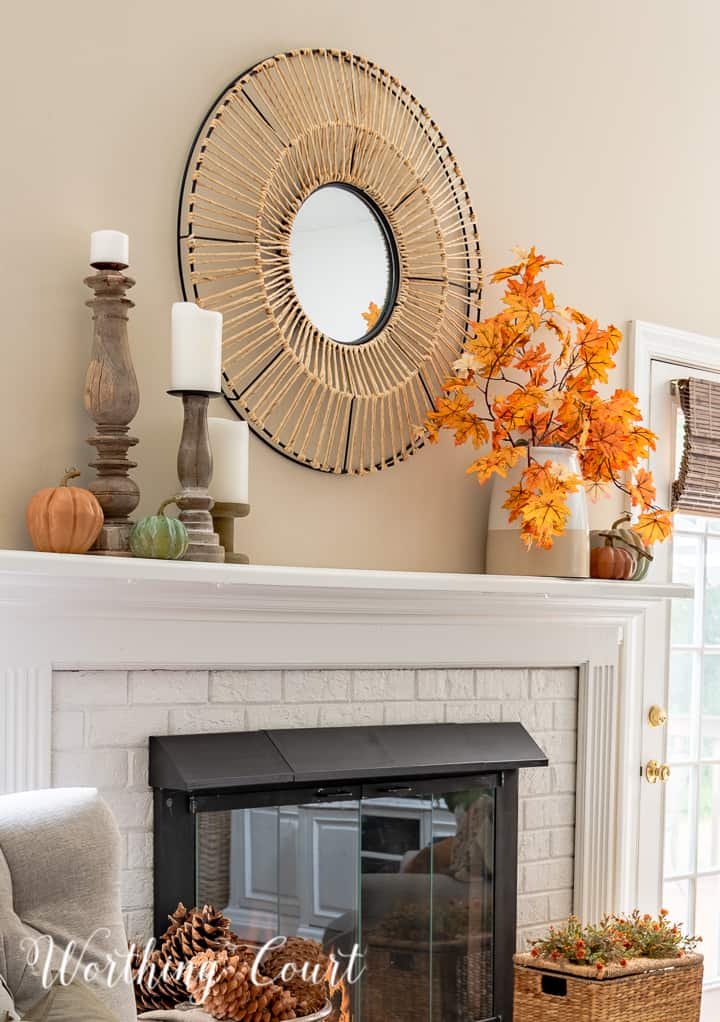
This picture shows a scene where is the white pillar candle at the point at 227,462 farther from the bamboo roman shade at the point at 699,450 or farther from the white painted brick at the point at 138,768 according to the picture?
the bamboo roman shade at the point at 699,450

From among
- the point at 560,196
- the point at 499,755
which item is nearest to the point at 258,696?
the point at 499,755

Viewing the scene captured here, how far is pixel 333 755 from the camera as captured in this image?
2564 millimetres

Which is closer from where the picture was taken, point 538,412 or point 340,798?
point 340,798

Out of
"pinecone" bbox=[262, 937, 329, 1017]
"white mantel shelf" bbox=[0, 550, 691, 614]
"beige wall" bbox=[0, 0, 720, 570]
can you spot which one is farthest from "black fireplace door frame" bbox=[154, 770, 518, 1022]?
"beige wall" bbox=[0, 0, 720, 570]

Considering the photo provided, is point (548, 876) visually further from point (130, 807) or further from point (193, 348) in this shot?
point (193, 348)

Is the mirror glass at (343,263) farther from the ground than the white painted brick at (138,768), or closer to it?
farther from the ground

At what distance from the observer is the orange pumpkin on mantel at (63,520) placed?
2.15 meters

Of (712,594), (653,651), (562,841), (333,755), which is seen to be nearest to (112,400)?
(333,755)

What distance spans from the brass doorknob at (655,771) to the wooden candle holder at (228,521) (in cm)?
155

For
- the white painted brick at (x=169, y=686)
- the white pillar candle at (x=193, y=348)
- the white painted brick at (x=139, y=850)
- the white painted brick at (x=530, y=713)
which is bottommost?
the white painted brick at (x=139, y=850)

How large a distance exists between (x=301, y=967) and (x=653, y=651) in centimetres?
164

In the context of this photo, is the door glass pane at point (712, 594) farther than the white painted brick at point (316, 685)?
Yes

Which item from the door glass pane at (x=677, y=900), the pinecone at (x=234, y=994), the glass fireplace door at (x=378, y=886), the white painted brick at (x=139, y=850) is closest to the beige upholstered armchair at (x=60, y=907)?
the pinecone at (x=234, y=994)

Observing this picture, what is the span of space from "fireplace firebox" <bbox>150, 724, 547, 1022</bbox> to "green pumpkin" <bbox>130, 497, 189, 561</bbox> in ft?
1.26
